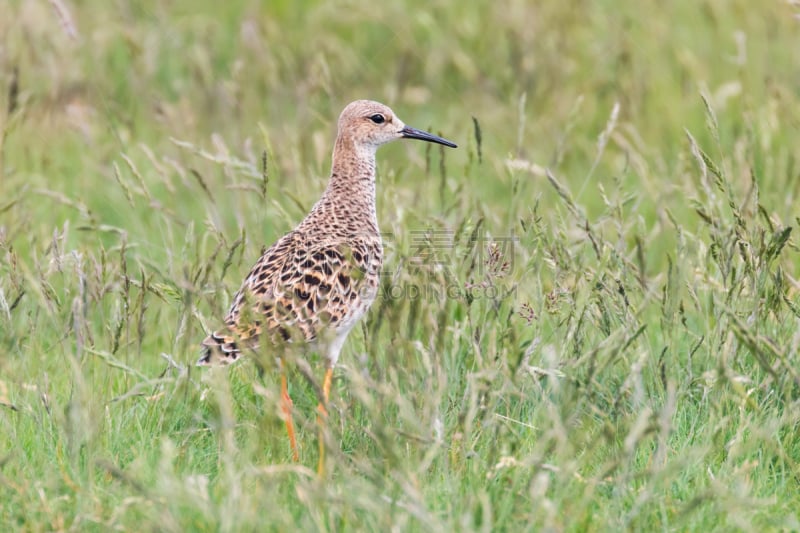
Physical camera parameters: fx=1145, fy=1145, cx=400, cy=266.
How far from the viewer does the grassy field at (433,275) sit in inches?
136

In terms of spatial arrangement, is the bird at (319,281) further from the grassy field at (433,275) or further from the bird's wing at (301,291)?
the grassy field at (433,275)

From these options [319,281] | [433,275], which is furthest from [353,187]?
[433,275]

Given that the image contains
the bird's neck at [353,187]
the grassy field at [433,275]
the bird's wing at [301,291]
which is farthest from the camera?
the bird's neck at [353,187]

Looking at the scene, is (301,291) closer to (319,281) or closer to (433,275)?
(319,281)

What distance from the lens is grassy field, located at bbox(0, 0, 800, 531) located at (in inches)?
136

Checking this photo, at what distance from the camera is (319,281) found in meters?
4.68

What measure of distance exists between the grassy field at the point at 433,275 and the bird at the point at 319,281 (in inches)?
4.8

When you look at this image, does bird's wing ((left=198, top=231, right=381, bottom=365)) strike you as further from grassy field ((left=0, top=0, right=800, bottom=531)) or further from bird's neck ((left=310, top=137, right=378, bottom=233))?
bird's neck ((left=310, top=137, right=378, bottom=233))

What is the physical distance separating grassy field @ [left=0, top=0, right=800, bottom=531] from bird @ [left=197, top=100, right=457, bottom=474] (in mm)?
121

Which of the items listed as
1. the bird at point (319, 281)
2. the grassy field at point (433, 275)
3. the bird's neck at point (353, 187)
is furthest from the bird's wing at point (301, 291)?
the bird's neck at point (353, 187)

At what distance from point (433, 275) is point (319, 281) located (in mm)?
810

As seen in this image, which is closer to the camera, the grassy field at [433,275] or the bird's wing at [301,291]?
the grassy field at [433,275]

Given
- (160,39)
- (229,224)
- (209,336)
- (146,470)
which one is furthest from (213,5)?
(146,470)

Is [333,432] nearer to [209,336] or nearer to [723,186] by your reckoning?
[209,336]
